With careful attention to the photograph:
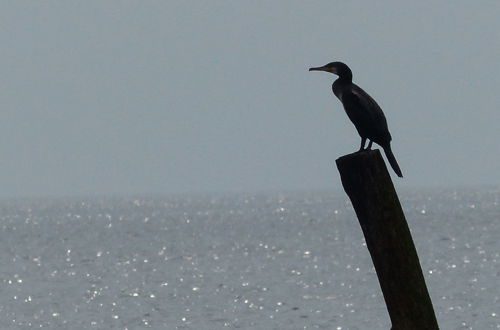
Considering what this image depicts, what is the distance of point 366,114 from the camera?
11516 millimetres

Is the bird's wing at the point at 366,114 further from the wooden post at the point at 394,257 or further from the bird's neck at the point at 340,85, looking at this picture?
the wooden post at the point at 394,257

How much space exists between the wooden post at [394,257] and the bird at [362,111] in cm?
267

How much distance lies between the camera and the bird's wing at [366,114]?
1130 cm

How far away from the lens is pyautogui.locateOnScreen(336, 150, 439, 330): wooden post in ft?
24.9

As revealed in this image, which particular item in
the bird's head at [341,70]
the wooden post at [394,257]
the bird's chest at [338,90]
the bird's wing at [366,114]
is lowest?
the wooden post at [394,257]

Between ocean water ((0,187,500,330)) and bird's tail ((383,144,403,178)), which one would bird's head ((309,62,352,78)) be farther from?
ocean water ((0,187,500,330))

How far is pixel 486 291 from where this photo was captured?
51.8 m

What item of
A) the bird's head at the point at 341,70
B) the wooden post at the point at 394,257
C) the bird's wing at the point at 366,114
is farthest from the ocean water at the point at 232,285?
the wooden post at the point at 394,257

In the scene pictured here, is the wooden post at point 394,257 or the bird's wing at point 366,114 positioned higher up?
the bird's wing at point 366,114

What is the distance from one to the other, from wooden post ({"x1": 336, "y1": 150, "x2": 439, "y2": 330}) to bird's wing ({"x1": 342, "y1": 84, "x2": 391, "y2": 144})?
3.63 metres

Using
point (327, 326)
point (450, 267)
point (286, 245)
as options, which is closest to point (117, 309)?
point (327, 326)

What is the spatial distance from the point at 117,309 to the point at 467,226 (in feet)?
320

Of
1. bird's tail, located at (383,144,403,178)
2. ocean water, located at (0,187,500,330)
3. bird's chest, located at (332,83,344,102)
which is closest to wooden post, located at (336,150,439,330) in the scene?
bird's tail, located at (383,144,403,178)

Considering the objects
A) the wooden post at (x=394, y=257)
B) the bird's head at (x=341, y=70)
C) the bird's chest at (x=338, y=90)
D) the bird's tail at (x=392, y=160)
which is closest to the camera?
the wooden post at (x=394, y=257)
